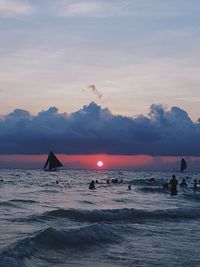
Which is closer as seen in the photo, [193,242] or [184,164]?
[193,242]

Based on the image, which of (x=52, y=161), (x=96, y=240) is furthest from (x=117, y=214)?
(x=52, y=161)

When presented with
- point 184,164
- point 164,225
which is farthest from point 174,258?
point 184,164

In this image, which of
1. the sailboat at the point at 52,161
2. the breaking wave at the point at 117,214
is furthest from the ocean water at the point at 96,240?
the sailboat at the point at 52,161

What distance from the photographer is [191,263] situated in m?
14.1

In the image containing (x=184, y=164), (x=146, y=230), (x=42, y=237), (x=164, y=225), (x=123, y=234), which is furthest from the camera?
(x=184, y=164)

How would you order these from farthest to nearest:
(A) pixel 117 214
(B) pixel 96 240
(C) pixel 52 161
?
(C) pixel 52 161 < (A) pixel 117 214 < (B) pixel 96 240

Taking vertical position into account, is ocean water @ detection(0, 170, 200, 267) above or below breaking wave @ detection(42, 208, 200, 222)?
below

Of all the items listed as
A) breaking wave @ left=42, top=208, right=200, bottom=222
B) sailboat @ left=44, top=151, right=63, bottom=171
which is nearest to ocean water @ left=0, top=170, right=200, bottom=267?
breaking wave @ left=42, top=208, right=200, bottom=222

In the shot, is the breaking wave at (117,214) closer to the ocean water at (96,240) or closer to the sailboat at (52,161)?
the ocean water at (96,240)

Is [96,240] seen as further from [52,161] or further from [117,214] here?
[52,161]

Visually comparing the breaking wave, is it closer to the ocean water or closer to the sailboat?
the ocean water

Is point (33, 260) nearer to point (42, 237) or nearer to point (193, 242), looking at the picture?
point (42, 237)

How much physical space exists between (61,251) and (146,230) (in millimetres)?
6425

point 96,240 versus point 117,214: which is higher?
point 117,214
